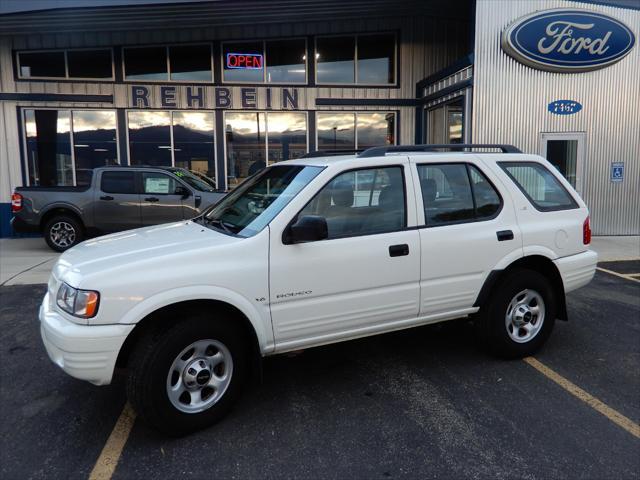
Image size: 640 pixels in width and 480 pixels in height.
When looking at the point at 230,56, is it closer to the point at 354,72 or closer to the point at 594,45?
the point at 354,72

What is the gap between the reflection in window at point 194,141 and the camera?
13062 millimetres

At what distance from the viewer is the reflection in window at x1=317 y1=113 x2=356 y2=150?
13.6m

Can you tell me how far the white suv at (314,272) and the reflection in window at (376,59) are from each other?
9.67 m

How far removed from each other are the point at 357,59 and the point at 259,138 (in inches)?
134

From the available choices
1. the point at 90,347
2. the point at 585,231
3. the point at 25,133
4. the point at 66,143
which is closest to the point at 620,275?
the point at 585,231

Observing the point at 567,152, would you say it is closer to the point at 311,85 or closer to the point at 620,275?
the point at 620,275

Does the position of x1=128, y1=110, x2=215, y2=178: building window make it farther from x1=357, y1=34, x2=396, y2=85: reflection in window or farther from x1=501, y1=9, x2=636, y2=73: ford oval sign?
x1=501, y1=9, x2=636, y2=73: ford oval sign

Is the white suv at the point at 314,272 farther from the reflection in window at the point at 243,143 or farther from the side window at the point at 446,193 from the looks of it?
the reflection in window at the point at 243,143

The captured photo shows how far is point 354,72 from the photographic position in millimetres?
13516

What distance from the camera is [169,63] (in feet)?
42.4

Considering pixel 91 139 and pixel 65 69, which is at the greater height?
pixel 65 69

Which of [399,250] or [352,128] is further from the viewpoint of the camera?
[352,128]

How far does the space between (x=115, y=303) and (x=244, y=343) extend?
2.93 ft

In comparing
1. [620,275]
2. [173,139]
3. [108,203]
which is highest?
[173,139]
